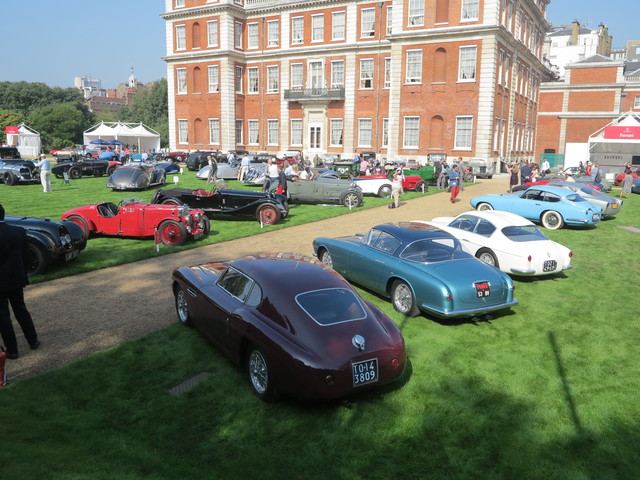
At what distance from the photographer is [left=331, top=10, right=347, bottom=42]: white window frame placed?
4828 cm

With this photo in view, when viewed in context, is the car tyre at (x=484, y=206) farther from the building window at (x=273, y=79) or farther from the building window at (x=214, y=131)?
the building window at (x=214, y=131)

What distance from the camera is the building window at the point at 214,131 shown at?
178 feet

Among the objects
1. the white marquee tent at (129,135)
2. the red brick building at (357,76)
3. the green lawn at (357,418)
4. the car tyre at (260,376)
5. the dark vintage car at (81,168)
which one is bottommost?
the green lawn at (357,418)

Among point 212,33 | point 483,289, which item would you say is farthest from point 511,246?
point 212,33

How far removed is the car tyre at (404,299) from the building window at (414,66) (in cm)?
3696

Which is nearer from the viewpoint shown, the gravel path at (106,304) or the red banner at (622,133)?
the gravel path at (106,304)

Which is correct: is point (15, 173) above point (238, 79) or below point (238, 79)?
below

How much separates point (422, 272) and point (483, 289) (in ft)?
3.36

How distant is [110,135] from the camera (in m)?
53.1

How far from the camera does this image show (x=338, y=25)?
48656mm

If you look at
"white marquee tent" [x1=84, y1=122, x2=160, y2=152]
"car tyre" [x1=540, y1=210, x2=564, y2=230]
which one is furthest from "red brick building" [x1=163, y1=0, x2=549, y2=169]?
"car tyre" [x1=540, y1=210, x2=564, y2=230]

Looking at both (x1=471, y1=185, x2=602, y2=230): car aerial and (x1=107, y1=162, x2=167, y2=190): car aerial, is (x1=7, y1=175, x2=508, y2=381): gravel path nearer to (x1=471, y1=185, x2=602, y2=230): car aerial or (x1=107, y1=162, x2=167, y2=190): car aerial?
(x1=471, y1=185, x2=602, y2=230): car aerial

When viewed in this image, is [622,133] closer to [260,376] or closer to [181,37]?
[260,376]

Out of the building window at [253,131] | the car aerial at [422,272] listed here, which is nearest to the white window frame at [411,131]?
the building window at [253,131]
